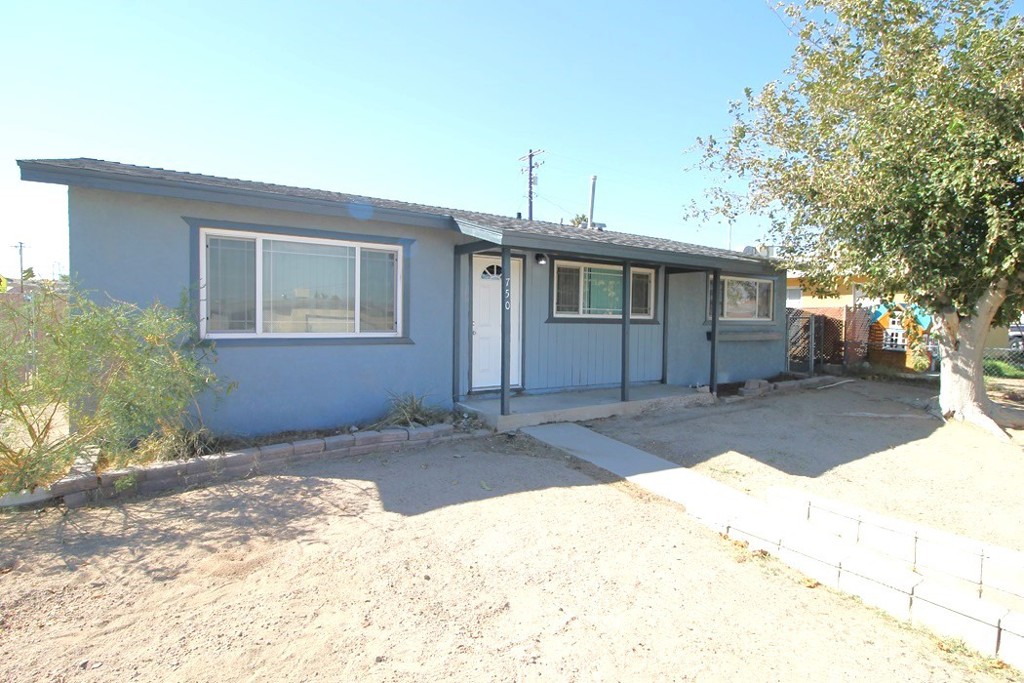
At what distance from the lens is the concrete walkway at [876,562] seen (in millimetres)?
2977

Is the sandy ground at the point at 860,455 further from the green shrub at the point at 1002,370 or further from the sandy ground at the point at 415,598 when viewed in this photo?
the green shrub at the point at 1002,370

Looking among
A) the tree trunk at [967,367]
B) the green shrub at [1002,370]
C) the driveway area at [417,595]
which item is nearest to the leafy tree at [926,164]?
the tree trunk at [967,367]

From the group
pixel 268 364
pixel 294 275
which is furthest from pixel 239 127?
pixel 268 364

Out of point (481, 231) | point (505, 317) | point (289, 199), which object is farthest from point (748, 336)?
point (289, 199)

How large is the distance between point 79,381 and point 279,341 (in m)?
2.15

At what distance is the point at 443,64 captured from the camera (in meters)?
10.9

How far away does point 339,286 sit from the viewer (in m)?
7.12

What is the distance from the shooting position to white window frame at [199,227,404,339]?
6215 mm

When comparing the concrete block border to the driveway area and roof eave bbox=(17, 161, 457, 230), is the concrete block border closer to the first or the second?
the driveway area

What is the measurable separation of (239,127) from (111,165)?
3.78 metres

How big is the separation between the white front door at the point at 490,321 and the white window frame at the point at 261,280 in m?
1.42

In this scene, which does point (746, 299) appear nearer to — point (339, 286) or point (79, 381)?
point (339, 286)

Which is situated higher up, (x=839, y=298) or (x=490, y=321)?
(x=839, y=298)

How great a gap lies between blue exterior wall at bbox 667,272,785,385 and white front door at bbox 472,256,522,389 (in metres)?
3.56
